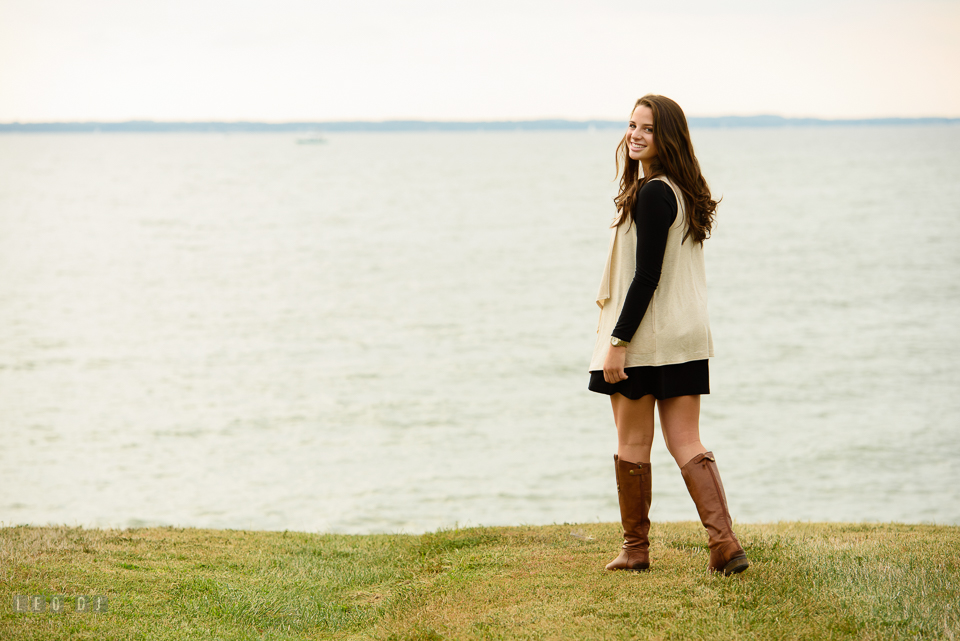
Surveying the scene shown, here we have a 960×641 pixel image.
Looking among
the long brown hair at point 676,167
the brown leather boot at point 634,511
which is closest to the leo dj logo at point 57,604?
the brown leather boot at point 634,511

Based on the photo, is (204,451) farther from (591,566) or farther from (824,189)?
Answer: (824,189)

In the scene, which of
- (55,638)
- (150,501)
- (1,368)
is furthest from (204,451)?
(55,638)

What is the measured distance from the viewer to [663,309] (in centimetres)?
470

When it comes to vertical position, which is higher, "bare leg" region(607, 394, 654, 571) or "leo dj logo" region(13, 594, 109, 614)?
"bare leg" region(607, 394, 654, 571)

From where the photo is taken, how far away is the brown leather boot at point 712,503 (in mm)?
4695

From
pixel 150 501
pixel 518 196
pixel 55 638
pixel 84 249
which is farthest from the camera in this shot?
pixel 518 196

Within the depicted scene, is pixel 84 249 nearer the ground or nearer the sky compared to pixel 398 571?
nearer the ground

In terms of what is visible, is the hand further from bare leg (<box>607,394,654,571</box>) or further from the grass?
the grass

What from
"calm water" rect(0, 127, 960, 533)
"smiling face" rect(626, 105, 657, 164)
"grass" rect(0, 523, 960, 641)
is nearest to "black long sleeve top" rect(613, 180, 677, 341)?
"smiling face" rect(626, 105, 657, 164)

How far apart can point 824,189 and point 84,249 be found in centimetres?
7918

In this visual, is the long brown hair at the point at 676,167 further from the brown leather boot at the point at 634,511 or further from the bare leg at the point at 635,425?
the brown leather boot at the point at 634,511

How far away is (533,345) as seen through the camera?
28.6 meters

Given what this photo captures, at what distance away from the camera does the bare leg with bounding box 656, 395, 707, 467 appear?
15.6 ft

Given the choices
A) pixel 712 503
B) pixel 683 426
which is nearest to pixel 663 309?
pixel 683 426
